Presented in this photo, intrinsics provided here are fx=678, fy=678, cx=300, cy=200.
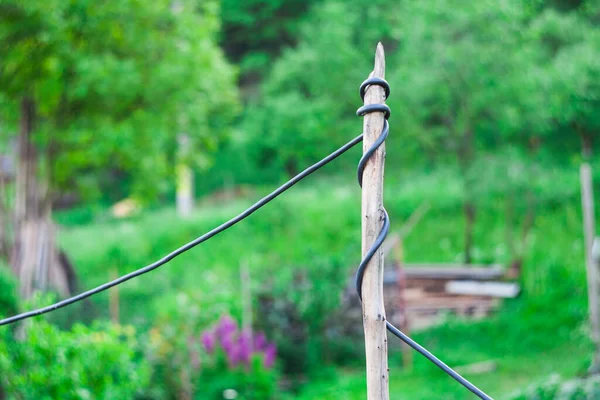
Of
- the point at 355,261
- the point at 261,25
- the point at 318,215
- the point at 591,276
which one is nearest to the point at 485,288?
the point at 355,261

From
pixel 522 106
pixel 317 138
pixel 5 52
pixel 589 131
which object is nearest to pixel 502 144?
pixel 522 106

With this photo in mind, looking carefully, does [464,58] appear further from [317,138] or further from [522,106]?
[317,138]

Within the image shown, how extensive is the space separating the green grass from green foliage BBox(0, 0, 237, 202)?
2.16 m

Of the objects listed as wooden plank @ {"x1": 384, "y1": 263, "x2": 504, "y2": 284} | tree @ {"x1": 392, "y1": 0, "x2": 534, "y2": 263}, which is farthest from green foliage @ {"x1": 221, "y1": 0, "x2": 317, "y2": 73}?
wooden plank @ {"x1": 384, "y1": 263, "x2": 504, "y2": 284}

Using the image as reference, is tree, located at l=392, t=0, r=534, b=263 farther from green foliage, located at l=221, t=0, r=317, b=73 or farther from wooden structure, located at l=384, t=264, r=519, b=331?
green foliage, located at l=221, t=0, r=317, b=73

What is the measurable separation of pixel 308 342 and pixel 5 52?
523 centimetres

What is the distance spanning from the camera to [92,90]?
9.08 meters

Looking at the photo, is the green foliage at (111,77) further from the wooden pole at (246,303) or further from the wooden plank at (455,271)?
the wooden plank at (455,271)

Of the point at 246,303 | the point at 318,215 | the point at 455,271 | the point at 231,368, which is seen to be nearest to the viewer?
the point at 231,368

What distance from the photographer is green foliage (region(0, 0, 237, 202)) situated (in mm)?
8430

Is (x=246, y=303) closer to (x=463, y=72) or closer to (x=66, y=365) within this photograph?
(x=66, y=365)

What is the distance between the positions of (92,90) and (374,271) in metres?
7.97

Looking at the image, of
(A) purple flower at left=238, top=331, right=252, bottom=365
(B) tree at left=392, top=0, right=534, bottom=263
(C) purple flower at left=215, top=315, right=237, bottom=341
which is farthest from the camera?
(B) tree at left=392, top=0, right=534, bottom=263

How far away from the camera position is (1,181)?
1017 centimetres
